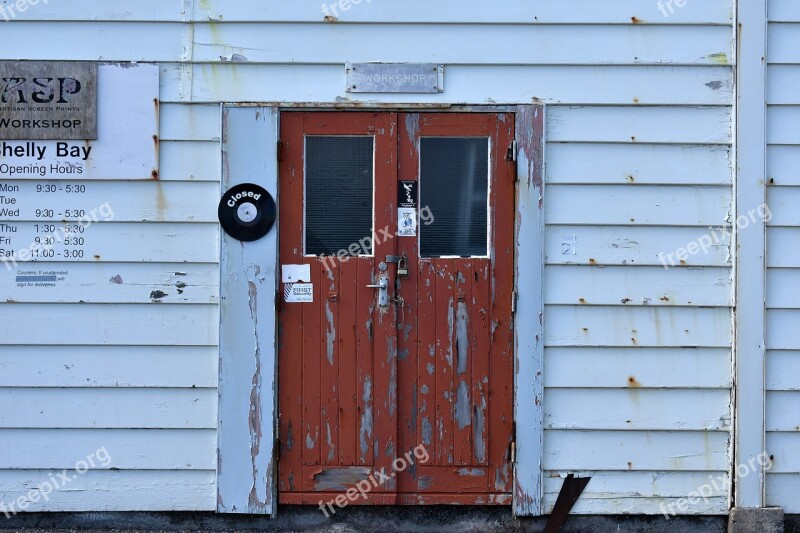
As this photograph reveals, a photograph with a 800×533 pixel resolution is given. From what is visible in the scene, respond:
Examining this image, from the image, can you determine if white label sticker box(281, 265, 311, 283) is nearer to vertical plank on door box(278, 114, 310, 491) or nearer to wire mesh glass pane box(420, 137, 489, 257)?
vertical plank on door box(278, 114, 310, 491)

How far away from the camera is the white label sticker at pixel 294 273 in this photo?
14.4 ft

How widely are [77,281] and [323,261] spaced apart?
53.9 inches

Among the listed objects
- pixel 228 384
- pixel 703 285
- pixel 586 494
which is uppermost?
pixel 703 285

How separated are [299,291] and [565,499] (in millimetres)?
1899

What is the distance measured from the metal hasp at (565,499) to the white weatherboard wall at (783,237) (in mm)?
1080

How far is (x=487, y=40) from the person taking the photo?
4371mm

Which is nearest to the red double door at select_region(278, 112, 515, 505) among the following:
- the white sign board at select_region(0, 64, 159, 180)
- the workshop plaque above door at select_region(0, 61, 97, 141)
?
the white sign board at select_region(0, 64, 159, 180)

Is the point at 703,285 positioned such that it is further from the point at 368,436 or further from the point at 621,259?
the point at 368,436

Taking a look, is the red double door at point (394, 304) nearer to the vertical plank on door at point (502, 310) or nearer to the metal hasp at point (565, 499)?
the vertical plank on door at point (502, 310)

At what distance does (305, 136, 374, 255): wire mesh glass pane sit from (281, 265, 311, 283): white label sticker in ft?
0.34

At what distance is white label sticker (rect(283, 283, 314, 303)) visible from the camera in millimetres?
4402

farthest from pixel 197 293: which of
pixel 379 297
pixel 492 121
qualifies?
pixel 492 121

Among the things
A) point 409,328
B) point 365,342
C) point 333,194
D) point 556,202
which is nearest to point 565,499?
point 409,328

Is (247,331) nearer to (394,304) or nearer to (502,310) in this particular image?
(394,304)
